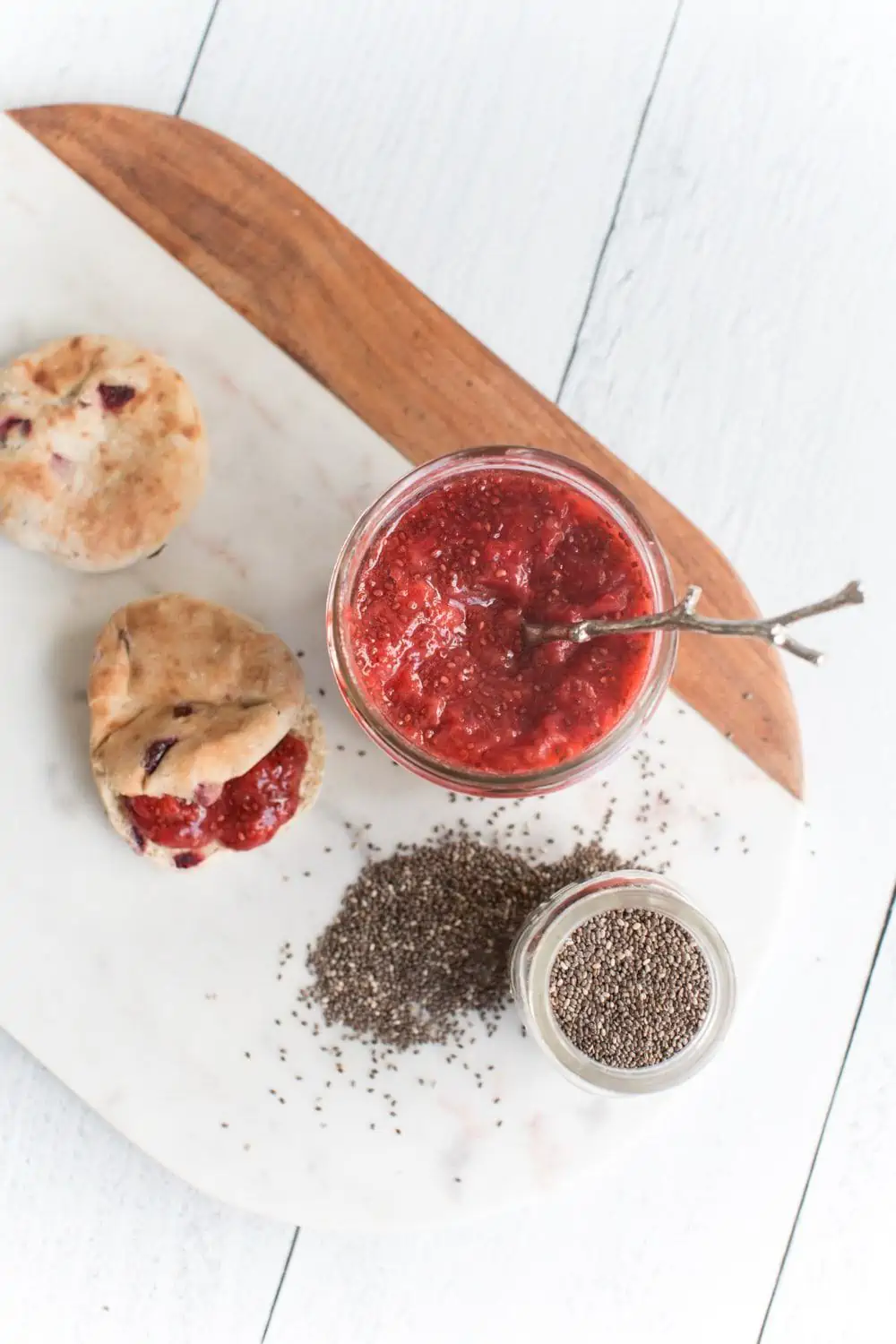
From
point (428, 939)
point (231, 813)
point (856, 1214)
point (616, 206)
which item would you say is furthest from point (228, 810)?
point (856, 1214)

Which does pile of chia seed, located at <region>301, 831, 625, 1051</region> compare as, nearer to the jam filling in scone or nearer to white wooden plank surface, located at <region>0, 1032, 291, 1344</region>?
the jam filling in scone

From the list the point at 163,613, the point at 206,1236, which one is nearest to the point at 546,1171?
the point at 206,1236

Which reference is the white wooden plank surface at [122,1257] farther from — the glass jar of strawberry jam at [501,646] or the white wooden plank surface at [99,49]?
the white wooden plank surface at [99,49]

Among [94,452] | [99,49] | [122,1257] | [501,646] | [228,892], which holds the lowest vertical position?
[122,1257]

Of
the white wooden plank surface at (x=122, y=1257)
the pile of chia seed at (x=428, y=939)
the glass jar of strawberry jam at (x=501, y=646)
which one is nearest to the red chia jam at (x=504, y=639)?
the glass jar of strawberry jam at (x=501, y=646)

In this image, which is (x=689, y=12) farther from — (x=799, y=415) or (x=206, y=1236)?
(x=206, y=1236)

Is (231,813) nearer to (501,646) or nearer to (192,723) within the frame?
(192,723)
